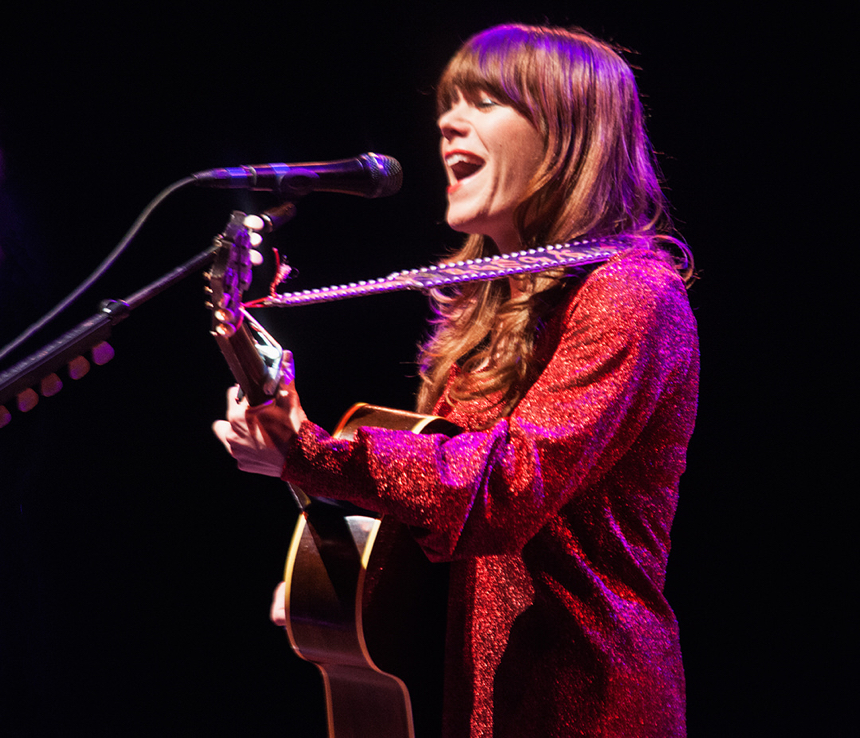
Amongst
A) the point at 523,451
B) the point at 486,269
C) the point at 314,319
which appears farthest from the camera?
the point at 314,319

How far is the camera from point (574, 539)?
1309 millimetres

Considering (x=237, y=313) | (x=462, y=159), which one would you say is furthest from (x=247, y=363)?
(x=462, y=159)

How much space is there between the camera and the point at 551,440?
1.12 meters

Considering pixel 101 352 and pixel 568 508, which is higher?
pixel 101 352

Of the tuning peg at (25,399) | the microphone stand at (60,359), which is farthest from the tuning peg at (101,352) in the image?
the tuning peg at (25,399)

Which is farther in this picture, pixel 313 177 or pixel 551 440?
pixel 313 177

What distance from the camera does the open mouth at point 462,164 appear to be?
1670mm

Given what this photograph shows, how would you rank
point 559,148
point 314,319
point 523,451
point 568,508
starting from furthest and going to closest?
point 314,319, point 559,148, point 568,508, point 523,451

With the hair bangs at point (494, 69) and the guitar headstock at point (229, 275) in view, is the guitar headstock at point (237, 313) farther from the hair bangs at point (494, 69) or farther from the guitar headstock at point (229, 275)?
the hair bangs at point (494, 69)

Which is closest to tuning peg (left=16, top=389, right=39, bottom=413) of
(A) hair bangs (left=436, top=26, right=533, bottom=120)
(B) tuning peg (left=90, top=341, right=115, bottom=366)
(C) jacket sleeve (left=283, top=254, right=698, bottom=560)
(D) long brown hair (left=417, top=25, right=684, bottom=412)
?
(B) tuning peg (left=90, top=341, right=115, bottom=366)

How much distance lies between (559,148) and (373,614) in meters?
1.05

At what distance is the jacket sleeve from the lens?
1097 mm

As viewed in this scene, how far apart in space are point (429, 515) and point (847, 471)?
278 cm

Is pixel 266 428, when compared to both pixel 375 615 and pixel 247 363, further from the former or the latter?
pixel 375 615
